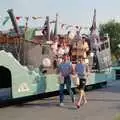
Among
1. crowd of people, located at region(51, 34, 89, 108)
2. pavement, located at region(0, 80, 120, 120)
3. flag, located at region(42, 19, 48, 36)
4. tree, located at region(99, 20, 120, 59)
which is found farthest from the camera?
tree, located at region(99, 20, 120, 59)

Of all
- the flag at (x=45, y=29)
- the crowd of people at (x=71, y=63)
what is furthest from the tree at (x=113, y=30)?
the flag at (x=45, y=29)

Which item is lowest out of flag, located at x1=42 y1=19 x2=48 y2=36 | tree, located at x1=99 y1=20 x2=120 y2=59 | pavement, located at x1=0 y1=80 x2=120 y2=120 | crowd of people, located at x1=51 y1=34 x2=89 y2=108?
pavement, located at x1=0 y1=80 x2=120 y2=120

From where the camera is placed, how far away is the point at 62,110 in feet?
46.6

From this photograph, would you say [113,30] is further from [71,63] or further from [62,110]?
[62,110]

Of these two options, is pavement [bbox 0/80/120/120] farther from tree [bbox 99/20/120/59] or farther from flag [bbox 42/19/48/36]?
tree [bbox 99/20/120/59]

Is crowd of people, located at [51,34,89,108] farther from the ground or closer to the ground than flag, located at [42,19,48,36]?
closer to the ground

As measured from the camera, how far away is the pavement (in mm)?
12867

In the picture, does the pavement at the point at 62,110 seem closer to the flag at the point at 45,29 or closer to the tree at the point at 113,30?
the flag at the point at 45,29

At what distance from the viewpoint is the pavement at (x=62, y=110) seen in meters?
12.9

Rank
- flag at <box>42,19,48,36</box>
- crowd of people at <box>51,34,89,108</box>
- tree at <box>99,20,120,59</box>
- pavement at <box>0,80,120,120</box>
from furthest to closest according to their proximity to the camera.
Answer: tree at <box>99,20,120,59</box>
flag at <box>42,19,48,36</box>
crowd of people at <box>51,34,89,108</box>
pavement at <box>0,80,120,120</box>

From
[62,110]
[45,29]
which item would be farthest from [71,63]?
[45,29]

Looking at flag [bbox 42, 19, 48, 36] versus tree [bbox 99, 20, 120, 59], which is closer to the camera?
flag [bbox 42, 19, 48, 36]

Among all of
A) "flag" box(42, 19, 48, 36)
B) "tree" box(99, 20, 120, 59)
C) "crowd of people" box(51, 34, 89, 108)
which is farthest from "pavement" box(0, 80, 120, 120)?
"tree" box(99, 20, 120, 59)

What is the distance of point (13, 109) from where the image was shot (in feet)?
48.3
